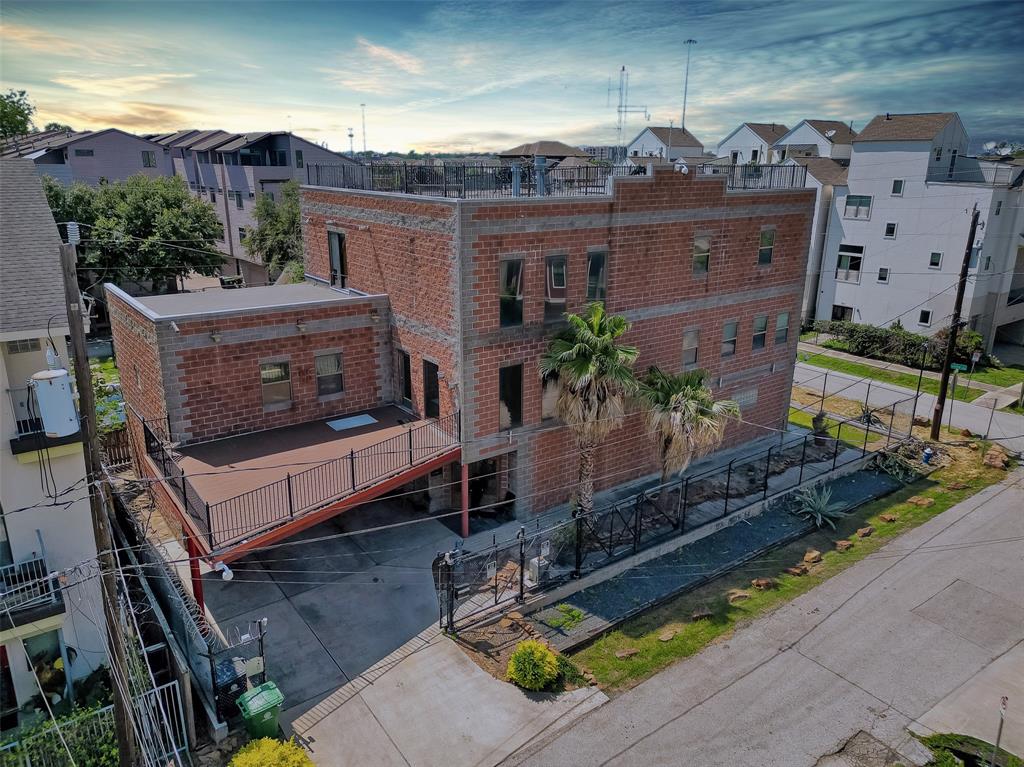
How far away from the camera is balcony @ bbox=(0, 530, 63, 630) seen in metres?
11.3

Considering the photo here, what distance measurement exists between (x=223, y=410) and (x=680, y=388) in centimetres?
1241

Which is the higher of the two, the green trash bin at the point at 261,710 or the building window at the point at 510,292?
the building window at the point at 510,292

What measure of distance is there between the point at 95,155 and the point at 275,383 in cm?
5008

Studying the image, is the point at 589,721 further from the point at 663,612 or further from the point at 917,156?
the point at 917,156

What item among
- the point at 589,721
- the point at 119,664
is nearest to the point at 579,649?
the point at 589,721

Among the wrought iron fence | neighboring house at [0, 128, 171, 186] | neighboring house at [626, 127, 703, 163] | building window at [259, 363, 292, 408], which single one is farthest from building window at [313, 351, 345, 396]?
neighboring house at [626, 127, 703, 163]

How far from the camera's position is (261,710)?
11.7 meters

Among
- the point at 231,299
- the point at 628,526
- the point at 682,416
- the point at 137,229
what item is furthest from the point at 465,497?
the point at 137,229

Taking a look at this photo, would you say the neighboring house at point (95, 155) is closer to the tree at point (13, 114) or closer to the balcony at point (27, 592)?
the tree at point (13, 114)

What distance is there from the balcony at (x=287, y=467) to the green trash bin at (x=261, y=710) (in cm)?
296

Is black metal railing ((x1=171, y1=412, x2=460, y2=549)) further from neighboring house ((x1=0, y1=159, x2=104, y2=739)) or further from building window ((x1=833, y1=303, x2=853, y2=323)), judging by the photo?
building window ((x1=833, y1=303, x2=853, y2=323))

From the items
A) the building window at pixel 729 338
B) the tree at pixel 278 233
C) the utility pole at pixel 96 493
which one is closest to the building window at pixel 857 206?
the building window at pixel 729 338

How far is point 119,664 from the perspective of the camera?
9.48m

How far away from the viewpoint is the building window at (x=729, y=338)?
23469 millimetres
